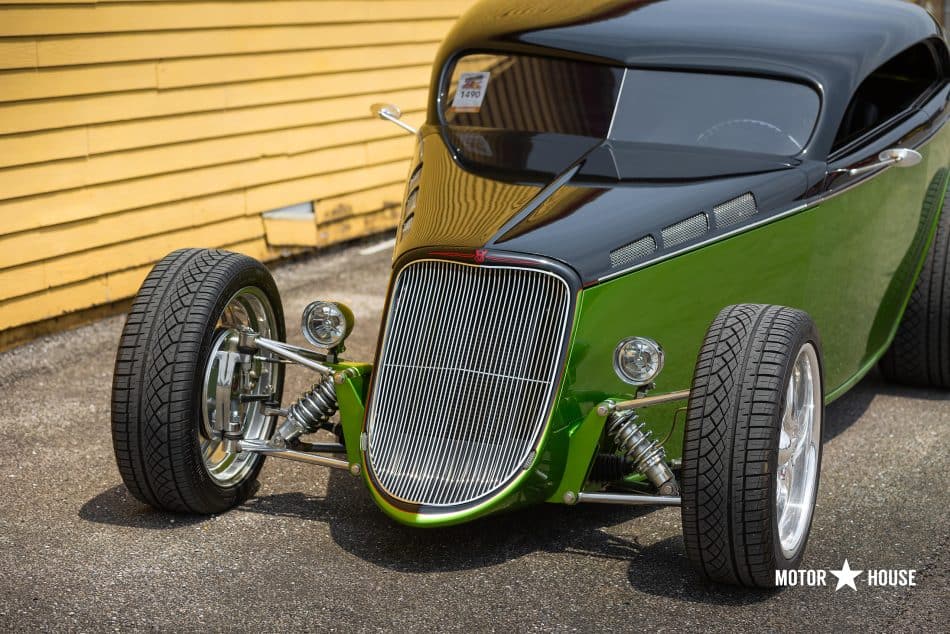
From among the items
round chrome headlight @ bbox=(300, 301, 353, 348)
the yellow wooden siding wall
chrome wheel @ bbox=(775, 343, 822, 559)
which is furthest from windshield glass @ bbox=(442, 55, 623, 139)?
the yellow wooden siding wall

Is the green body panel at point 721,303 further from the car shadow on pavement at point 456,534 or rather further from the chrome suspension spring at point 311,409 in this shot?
the car shadow on pavement at point 456,534

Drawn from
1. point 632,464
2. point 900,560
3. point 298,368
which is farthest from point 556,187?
point 298,368

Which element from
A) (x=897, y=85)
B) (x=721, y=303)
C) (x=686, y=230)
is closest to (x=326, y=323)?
(x=686, y=230)

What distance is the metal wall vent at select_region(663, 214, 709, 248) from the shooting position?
4805mm

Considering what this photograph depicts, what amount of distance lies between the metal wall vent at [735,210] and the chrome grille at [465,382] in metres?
0.81

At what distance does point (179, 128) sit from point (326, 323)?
383 cm

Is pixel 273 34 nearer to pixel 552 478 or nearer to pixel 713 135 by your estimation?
pixel 713 135

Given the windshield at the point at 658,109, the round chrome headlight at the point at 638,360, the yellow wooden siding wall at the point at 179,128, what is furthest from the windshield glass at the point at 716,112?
the yellow wooden siding wall at the point at 179,128

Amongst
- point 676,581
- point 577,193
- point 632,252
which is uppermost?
point 577,193

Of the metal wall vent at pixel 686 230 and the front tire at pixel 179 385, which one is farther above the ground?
the metal wall vent at pixel 686 230

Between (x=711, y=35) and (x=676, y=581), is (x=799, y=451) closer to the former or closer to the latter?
(x=676, y=581)

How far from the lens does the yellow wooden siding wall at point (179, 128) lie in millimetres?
7250

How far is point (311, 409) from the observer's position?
4.88 metres

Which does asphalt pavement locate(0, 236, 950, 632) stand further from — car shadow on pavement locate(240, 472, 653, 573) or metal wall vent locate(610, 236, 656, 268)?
metal wall vent locate(610, 236, 656, 268)
